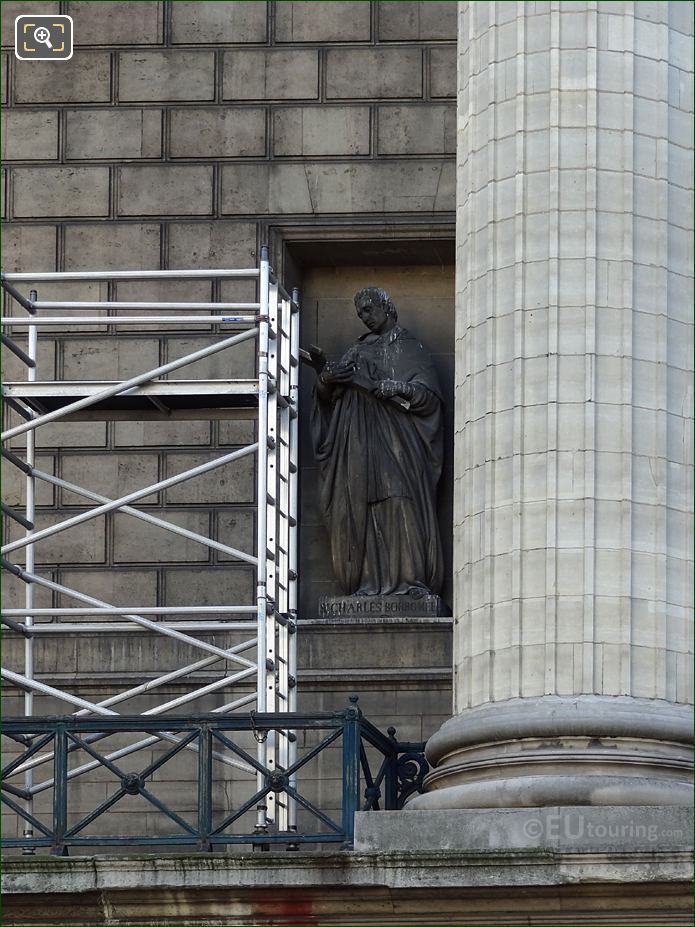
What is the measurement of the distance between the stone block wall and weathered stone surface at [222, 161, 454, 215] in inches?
0.8

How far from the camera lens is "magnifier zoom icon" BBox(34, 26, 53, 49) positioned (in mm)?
28641

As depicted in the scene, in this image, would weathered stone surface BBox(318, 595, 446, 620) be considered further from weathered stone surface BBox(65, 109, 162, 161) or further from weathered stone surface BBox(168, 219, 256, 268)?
weathered stone surface BBox(65, 109, 162, 161)

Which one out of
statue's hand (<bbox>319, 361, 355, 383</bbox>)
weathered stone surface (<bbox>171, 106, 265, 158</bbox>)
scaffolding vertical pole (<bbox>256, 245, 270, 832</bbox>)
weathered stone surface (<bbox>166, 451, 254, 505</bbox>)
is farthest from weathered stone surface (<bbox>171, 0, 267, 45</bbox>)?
scaffolding vertical pole (<bbox>256, 245, 270, 832</bbox>)

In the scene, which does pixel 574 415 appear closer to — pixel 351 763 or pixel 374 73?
pixel 351 763

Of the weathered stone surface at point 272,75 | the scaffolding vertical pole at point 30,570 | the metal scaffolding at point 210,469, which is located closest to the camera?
the metal scaffolding at point 210,469

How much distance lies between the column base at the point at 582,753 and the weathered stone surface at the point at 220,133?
10.7 meters

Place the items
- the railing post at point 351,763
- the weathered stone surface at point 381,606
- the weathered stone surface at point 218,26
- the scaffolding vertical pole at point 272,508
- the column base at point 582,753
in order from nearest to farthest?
the column base at point 582,753, the railing post at point 351,763, the scaffolding vertical pole at point 272,508, the weathered stone surface at point 381,606, the weathered stone surface at point 218,26

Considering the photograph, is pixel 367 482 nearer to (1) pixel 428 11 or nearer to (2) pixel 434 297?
(2) pixel 434 297

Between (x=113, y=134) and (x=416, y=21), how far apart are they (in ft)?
11.4

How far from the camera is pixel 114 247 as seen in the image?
28109 millimetres

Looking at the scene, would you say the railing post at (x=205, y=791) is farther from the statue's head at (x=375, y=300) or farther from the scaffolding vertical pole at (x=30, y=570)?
the statue's head at (x=375, y=300)

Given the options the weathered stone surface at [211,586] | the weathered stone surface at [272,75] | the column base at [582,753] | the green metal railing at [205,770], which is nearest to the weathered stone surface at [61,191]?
the weathered stone surface at [272,75]

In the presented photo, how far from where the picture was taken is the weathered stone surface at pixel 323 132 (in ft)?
92.2

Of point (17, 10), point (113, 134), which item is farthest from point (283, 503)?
point (17, 10)
